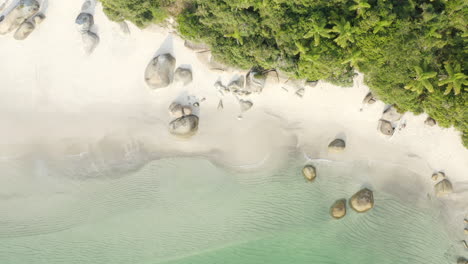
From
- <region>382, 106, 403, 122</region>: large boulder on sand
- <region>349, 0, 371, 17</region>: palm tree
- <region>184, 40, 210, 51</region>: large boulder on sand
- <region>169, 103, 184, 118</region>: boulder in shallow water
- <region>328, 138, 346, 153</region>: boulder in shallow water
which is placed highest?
<region>184, 40, 210, 51</region>: large boulder on sand

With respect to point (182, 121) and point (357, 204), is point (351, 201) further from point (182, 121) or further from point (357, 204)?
point (182, 121)

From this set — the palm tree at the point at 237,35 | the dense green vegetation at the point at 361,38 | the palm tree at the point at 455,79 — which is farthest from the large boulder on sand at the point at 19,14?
the palm tree at the point at 455,79

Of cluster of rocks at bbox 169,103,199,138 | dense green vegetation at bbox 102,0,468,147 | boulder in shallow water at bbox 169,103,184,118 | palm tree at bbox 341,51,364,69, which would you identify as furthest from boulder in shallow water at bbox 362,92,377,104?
boulder in shallow water at bbox 169,103,184,118

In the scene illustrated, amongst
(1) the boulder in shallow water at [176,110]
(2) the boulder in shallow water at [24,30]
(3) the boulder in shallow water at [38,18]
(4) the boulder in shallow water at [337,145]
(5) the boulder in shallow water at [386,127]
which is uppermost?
(3) the boulder in shallow water at [38,18]

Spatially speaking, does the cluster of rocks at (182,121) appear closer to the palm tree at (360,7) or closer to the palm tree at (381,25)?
the palm tree at (360,7)

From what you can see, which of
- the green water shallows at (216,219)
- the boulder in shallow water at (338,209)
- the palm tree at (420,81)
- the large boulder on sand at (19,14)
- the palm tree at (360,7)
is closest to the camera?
the palm tree at (360,7)

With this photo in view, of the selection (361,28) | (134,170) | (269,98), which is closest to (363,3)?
(361,28)

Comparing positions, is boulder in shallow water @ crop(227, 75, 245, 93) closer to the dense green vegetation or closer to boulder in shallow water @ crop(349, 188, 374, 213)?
the dense green vegetation
